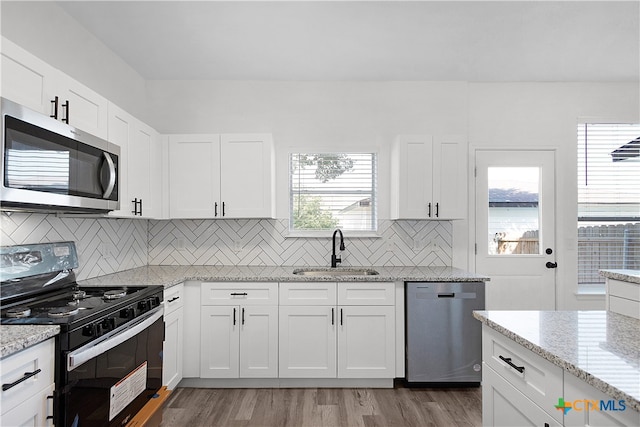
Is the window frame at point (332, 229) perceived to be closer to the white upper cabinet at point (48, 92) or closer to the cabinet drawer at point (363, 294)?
the cabinet drawer at point (363, 294)

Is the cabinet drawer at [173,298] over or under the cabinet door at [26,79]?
under

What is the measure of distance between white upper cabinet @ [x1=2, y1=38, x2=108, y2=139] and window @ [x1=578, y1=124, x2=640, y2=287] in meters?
4.32

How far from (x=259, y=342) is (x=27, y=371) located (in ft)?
5.83

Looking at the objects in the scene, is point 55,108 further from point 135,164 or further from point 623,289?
point 623,289

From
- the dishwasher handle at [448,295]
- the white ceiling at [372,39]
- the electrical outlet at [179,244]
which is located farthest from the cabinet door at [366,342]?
the white ceiling at [372,39]

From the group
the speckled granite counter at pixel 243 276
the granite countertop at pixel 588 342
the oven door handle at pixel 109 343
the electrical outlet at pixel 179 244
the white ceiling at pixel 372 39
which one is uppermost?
the white ceiling at pixel 372 39

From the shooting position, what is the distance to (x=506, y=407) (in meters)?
1.49

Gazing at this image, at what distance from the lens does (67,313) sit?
174cm

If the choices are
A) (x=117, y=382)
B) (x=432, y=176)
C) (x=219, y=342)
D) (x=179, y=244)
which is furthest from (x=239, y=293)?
(x=432, y=176)

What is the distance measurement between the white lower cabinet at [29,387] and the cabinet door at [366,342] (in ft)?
6.45

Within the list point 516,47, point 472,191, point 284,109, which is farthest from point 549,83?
point 284,109

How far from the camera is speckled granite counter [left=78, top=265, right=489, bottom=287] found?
2770 millimetres

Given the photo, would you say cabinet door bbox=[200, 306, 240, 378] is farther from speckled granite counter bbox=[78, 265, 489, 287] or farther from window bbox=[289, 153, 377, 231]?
window bbox=[289, 153, 377, 231]

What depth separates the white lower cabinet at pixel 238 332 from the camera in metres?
3.04
